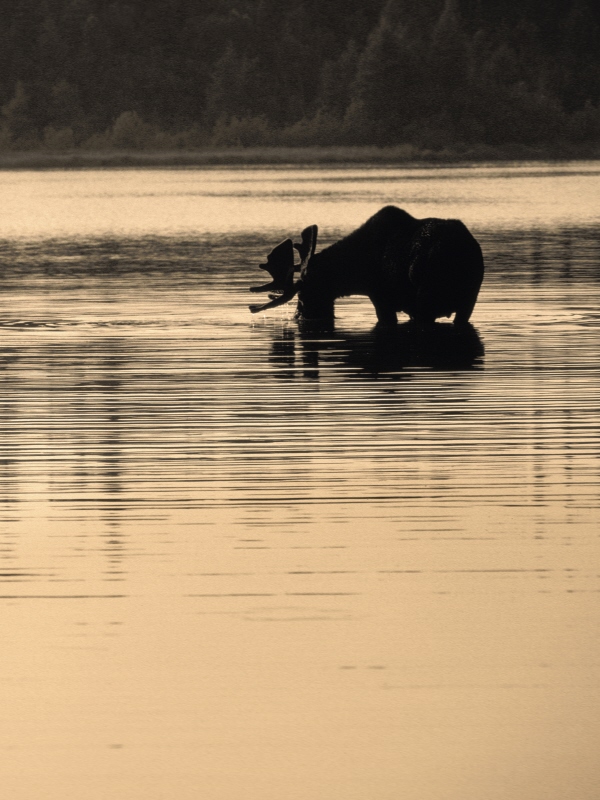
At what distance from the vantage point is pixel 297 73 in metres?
171

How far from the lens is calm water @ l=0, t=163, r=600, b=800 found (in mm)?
6129

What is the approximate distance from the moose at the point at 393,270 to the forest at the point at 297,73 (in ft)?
438

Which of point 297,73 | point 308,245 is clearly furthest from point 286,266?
point 297,73

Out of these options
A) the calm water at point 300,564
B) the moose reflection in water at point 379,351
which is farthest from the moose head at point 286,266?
the calm water at point 300,564

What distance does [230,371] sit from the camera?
51.2ft

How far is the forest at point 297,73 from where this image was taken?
15425 cm

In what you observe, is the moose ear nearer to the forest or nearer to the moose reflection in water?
the moose reflection in water

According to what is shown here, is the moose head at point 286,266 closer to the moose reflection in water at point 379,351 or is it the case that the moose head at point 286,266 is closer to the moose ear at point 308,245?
the moose ear at point 308,245

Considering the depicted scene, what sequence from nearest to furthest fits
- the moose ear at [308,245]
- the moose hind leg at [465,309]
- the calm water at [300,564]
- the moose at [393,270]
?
the calm water at [300,564]
the moose at [393,270]
the moose hind leg at [465,309]
the moose ear at [308,245]

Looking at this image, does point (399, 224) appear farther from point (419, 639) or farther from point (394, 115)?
point (394, 115)

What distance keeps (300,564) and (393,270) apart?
10.6 metres

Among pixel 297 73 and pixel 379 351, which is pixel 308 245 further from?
pixel 297 73

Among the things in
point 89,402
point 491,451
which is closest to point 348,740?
point 491,451

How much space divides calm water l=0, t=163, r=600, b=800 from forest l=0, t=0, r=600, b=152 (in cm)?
13772
